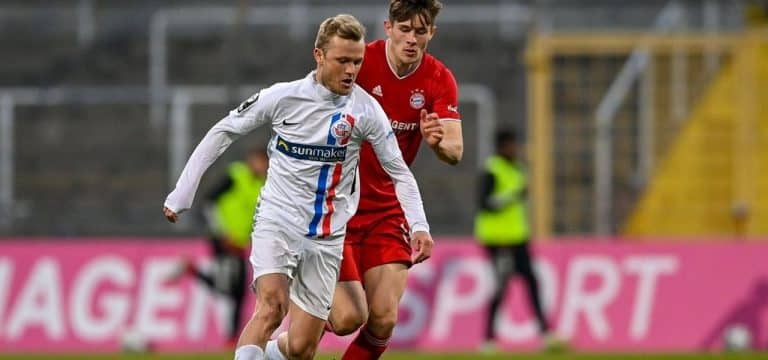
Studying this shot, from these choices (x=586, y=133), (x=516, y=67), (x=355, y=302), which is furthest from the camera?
(x=516, y=67)

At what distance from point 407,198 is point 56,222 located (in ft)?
36.9

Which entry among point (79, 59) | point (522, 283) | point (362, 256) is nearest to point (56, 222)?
point (79, 59)

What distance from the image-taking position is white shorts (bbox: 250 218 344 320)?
7.89m

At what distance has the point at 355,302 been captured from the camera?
846 cm

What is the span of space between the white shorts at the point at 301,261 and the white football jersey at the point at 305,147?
60 mm

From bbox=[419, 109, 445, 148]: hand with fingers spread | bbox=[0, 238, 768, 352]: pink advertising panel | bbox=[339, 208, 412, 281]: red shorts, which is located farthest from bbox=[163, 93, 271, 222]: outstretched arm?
bbox=[0, 238, 768, 352]: pink advertising panel

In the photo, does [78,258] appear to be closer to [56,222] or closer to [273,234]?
[56,222]

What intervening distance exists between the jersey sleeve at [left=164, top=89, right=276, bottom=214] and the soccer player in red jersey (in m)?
0.84

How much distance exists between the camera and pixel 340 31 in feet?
25.3

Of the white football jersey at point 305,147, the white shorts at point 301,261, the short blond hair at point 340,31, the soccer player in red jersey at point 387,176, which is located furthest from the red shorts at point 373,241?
the short blond hair at point 340,31

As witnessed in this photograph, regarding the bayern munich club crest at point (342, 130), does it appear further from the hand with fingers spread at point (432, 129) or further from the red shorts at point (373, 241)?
the red shorts at point (373, 241)

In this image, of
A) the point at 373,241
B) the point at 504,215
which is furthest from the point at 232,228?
the point at 373,241

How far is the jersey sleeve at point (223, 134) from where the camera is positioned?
781 centimetres

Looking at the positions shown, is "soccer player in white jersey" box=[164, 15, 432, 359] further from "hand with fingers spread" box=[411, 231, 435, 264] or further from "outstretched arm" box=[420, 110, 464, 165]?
"outstretched arm" box=[420, 110, 464, 165]
